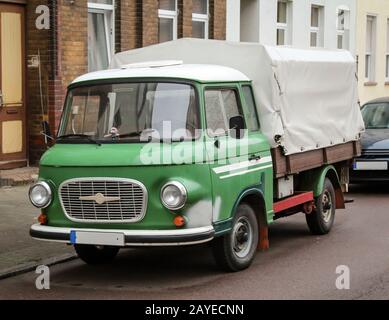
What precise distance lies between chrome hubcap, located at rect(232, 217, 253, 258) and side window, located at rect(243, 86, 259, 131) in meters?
1.04

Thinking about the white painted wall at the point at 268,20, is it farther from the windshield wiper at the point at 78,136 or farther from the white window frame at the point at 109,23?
the windshield wiper at the point at 78,136

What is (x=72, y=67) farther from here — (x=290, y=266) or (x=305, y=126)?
(x=290, y=266)

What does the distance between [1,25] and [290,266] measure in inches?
317

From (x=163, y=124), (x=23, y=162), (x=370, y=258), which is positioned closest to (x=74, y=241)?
(x=163, y=124)

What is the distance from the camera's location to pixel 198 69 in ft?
28.5

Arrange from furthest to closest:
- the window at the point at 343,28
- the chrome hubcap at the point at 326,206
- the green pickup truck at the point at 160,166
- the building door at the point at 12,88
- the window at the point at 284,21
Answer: the window at the point at 343,28 → the window at the point at 284,21 → the building door at the point at 12,88 → the chrome hubcap at the point at 326,206 → the green pickup truck at the point at 160,166

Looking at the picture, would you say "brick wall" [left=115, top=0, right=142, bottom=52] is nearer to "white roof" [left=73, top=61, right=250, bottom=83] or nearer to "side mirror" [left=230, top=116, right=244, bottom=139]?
"white roof" [left=73, top=61, right=250, bottom=83]

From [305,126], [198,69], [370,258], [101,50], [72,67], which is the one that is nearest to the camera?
[198,69]

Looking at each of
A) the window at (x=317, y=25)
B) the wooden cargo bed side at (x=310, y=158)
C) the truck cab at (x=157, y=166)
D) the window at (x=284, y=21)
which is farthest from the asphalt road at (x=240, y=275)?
the window at (x=317, y=25)

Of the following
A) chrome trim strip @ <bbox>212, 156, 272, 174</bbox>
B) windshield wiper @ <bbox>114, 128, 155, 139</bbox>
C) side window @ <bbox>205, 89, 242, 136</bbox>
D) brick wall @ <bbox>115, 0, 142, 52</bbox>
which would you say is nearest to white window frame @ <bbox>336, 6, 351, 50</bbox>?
brick wall @ <bbox>115, 0, 142, 52</bbox>

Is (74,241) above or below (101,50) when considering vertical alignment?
below

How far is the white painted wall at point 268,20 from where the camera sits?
21047 millimetres

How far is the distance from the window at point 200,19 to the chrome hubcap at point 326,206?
9.50 meters
